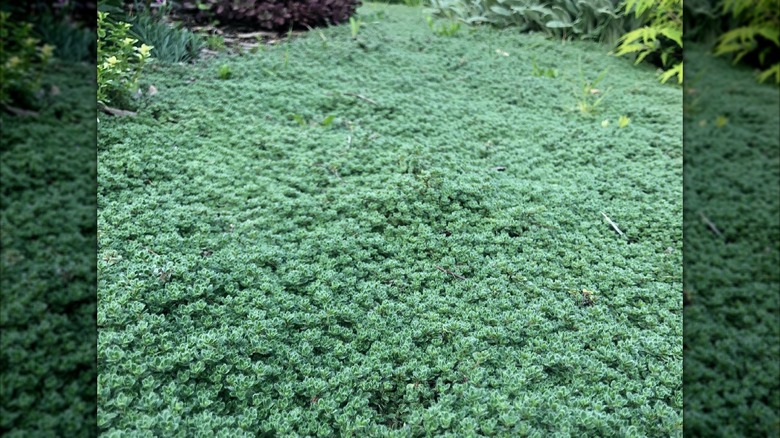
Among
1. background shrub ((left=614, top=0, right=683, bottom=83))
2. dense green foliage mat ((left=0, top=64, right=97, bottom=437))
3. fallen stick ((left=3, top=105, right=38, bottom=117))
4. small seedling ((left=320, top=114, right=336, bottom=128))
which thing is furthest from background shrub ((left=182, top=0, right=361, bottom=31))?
fallen stick ((left=3, top=105, right=38, bottom=117))

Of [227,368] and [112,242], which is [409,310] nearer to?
[227,368]

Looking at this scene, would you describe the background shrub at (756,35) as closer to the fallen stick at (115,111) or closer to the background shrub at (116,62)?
the background shrub at (116,62)

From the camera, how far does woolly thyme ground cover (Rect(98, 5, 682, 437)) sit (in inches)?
60.8

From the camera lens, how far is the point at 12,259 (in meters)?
1.17

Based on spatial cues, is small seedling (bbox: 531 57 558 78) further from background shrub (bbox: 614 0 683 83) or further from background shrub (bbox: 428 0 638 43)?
background shrub (bbox: 428 0 638 43)

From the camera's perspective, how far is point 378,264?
213cm

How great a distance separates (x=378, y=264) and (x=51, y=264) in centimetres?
108

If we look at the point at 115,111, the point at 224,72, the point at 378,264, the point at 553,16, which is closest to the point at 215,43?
the point at 224,72

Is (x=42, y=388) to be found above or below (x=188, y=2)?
below

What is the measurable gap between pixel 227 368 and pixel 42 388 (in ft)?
1.40

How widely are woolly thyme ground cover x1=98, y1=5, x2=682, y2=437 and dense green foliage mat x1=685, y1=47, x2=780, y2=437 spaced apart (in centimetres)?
54

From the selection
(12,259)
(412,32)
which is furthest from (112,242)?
(412,32)

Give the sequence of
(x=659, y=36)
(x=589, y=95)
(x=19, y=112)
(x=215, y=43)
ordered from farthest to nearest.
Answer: (x=659, y=36) < (x=589, y=95) < (x=215, y=43) < (x=19, y=112)

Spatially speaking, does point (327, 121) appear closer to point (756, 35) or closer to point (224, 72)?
point (224, 72)
